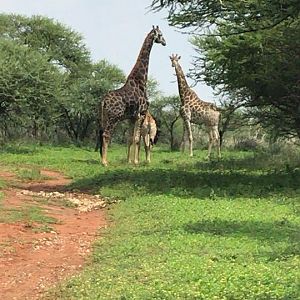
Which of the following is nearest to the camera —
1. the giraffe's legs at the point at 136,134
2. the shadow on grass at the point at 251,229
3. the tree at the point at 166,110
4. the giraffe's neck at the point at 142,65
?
the shadow on grass at the point at 251,229

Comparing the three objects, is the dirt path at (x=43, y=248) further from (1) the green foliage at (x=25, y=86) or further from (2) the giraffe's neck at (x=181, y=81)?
(1) the green foliage at (x=25, y=86)

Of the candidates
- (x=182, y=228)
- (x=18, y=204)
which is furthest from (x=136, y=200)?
(x=182, y=228)

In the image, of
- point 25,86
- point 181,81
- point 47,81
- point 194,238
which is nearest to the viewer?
point 194,238

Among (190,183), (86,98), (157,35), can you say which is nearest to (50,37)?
(86,98)

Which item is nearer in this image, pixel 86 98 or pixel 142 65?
pixel 142 65

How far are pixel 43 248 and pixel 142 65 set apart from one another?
11.3 metres

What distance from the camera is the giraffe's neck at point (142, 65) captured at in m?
19.8

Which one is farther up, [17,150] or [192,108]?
[192,108]

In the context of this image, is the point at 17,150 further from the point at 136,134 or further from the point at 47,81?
the point at 136,134

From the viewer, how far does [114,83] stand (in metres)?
42.3

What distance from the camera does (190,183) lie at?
15.4 meters

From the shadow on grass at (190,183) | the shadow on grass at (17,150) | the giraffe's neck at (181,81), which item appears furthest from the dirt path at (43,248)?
the shadow on grass at (17,150)

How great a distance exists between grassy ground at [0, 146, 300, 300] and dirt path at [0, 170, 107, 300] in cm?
26

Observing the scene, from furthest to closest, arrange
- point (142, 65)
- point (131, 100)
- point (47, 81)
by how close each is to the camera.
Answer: point (47, 81) → point (142, 65) → point (131, 100)
